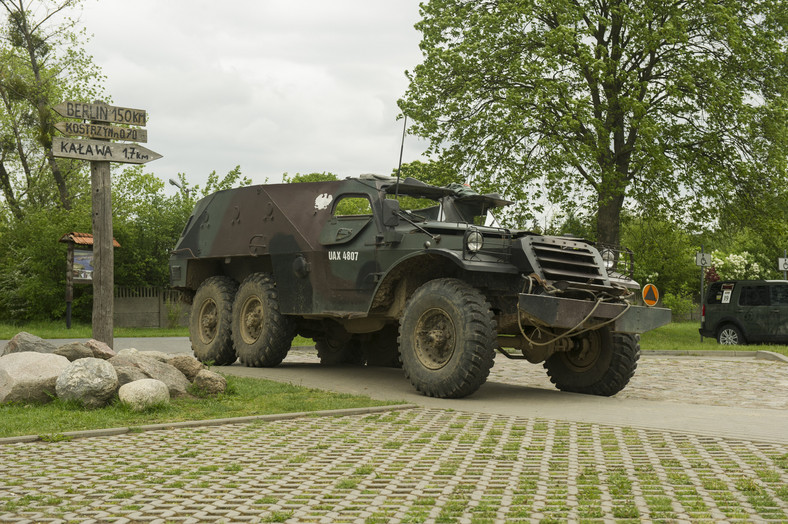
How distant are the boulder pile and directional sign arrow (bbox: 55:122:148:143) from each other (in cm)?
297

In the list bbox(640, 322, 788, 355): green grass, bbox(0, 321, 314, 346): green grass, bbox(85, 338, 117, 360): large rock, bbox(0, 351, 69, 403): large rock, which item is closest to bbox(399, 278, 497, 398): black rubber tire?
bbox(85, 338, 117, 360): large rock

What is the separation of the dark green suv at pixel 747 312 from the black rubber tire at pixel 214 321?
1424 cm

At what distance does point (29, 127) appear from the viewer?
1444 inches

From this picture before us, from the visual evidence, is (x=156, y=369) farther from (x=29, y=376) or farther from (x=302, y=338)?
(x=302, y=338)

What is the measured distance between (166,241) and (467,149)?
11.2 metres

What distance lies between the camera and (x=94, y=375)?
8773mm

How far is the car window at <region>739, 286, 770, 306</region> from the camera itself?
896 inches

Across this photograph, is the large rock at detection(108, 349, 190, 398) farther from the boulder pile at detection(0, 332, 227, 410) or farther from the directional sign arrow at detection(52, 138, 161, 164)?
the directional sign arrow at detection(52, 138, 161, 164)

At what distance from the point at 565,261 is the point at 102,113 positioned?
6.47 meters

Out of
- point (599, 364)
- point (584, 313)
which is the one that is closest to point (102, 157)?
point (584, 313)

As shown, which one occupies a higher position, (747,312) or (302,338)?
(747,312)

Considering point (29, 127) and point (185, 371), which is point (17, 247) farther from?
point (185, 371)

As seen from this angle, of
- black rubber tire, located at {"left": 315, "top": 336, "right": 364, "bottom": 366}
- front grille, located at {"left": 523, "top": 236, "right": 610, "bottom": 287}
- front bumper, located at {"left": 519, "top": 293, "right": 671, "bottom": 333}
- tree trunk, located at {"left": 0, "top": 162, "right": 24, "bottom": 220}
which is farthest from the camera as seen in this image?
tree trunk, located at {"left": 0, "top": 162, "right": 24, "bottom": 220}

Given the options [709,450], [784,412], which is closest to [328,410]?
[709,450]
